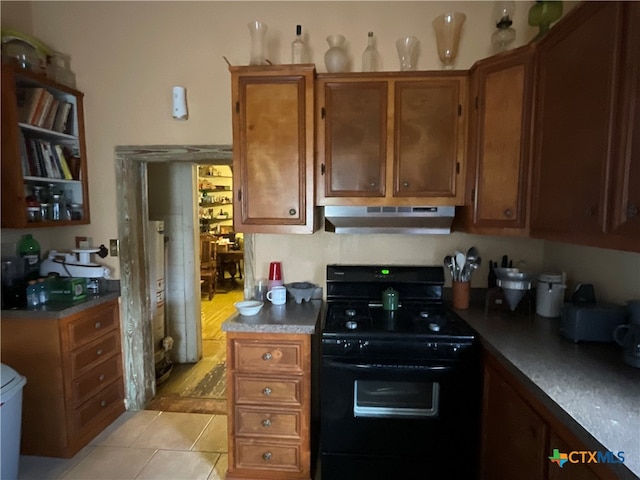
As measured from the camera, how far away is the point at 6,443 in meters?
1.76

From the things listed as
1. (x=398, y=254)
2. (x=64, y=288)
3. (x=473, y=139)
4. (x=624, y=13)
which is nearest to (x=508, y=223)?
(x=473, y=139)

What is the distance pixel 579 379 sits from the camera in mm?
1259

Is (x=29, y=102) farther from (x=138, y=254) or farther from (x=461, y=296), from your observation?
(x=461, y=296)

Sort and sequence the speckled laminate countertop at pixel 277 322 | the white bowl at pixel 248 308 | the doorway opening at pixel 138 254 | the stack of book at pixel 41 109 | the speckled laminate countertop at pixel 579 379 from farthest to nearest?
the doorway opening at pixel 138 254, the stack of book at pixel 41 109, the white bowl at pixel 248 308, the speckled laminate countertop at pixel 277 322, the speckled laminate countertop at pixel 579 379

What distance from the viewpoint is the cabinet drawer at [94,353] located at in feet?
7.23

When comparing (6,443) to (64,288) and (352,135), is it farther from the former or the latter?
(352,135)

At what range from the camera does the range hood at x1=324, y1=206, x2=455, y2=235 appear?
2.14m

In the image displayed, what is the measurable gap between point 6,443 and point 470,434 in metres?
2.28

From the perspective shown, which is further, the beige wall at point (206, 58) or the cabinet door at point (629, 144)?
the beige wall at point (206, 58)

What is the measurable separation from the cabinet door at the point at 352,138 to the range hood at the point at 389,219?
12 centimetres

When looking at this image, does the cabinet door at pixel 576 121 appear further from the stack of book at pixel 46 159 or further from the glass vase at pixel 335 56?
the stack of book at pixel 46 159

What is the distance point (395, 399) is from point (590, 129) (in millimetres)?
1457

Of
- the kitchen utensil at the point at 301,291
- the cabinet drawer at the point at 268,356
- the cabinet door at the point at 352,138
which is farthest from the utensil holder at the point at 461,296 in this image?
the cabinet drawer at the point at 268,356

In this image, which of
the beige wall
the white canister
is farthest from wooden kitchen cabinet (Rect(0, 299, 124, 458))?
the white canister
